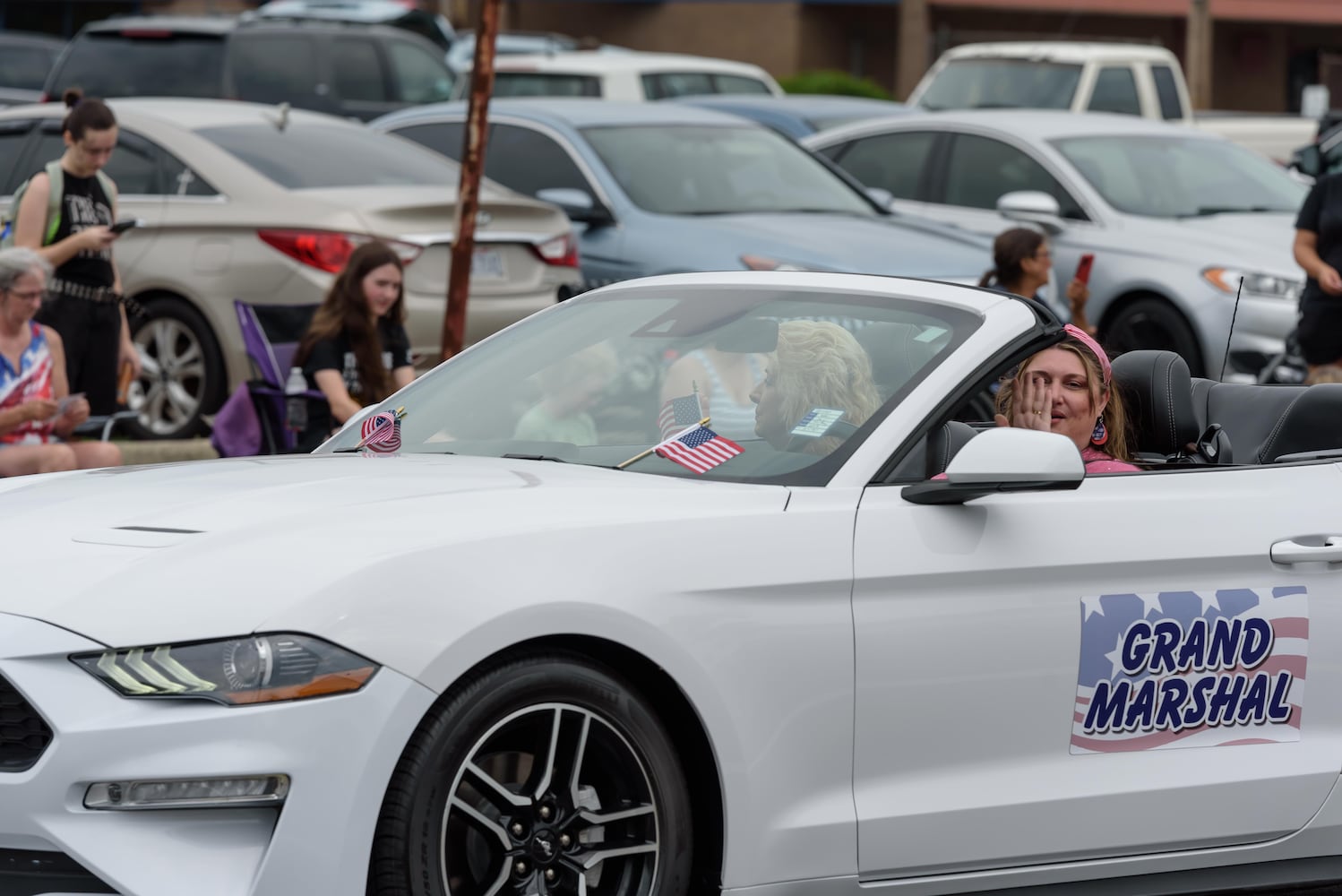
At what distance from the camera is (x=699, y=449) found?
469cm

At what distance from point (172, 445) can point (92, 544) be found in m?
6.33

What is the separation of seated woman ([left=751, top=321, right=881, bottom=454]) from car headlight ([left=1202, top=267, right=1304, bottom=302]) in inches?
315

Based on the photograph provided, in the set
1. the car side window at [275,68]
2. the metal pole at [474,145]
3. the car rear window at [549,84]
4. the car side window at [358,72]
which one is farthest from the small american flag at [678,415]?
the car side window at [358,72]

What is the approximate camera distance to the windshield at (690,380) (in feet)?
15.4

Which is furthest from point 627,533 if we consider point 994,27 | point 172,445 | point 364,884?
point 994,27

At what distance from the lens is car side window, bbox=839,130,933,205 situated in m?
14.4

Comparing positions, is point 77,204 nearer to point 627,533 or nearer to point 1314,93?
point 627,533

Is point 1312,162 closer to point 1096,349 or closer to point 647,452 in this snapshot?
point 1096,349

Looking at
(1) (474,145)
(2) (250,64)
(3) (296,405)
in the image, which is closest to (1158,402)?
(3) (296,405)

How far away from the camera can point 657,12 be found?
44.4 metres

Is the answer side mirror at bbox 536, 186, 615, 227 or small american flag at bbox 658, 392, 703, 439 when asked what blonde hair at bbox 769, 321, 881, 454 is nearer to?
small american flag at bbox 658, 392, 703, 439

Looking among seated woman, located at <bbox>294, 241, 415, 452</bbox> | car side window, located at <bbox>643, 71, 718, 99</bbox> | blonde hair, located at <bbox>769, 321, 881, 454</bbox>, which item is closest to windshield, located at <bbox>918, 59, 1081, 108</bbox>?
car side window, located at <bbox>643, 71, 718, 99</bbox>

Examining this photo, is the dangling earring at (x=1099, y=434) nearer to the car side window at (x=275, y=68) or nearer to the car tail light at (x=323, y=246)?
the car tail light at (x=323, y=246)

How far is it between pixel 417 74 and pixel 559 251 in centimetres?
913
